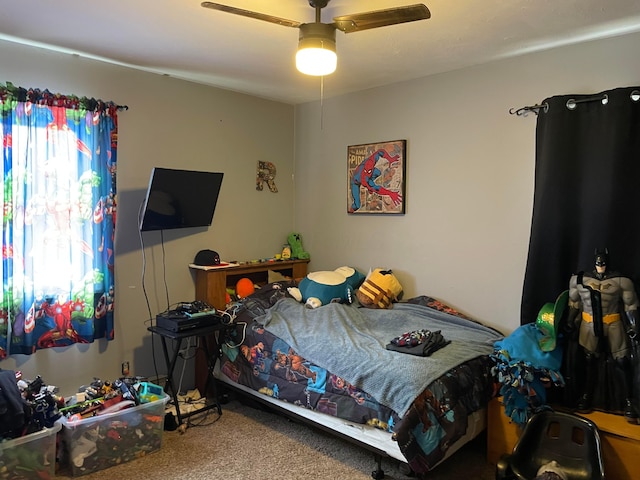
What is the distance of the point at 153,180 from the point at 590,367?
2727 mm

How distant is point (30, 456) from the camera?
2422 mm

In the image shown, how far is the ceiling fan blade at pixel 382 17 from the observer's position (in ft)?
6.23

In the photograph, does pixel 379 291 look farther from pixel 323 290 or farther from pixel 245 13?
pixel 245 13

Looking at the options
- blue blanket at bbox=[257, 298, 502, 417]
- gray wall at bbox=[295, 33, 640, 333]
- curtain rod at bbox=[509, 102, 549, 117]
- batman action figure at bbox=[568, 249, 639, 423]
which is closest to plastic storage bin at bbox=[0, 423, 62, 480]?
blue blanket at bbox=[257, 298, 502, 417]

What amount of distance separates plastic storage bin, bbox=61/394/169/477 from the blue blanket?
0.87 metres

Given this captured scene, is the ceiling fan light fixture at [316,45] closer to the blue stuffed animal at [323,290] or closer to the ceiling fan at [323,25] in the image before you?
the ceiling fan at [323,25]

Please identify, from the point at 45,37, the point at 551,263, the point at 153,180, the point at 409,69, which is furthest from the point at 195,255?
the point at 551,263

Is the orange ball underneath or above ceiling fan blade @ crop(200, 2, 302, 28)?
underneath

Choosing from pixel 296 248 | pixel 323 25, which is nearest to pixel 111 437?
pixel 296 248

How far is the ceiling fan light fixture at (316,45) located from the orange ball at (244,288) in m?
2.06

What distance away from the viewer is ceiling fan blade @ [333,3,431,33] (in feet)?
6.23

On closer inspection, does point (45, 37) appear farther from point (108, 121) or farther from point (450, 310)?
point (450, 310)

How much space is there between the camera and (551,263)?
9.45 feet

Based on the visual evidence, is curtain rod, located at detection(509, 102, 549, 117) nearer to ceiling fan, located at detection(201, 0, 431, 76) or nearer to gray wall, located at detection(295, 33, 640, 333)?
gray wall, located at detection(295, 33, 640, 333)
